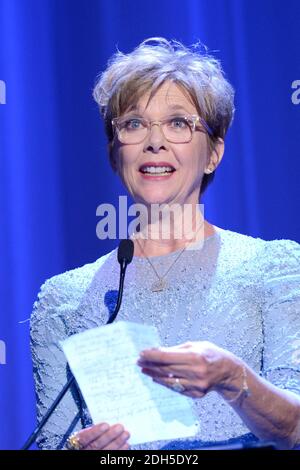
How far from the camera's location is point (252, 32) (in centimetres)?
247

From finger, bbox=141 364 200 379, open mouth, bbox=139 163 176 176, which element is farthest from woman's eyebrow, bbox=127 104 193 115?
finger, bbox=141 364 200 379

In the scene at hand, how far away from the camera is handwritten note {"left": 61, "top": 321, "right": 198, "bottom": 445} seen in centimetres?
133

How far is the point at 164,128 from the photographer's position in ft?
6.18

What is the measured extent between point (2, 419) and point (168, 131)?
1.18 metres

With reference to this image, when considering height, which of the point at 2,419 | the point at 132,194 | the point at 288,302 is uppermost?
the point at 132,194

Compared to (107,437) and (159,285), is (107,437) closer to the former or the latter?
(107,437)

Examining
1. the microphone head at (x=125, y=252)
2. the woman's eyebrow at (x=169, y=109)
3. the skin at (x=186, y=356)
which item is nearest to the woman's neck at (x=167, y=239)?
the skin at (x=186, y=356)

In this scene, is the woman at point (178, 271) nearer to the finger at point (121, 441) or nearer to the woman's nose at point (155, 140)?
the woman's nose at point (155, 140)

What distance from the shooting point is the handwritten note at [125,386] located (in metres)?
1.33

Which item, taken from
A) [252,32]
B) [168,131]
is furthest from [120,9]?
[168,131]

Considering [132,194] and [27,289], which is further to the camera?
[27,289]

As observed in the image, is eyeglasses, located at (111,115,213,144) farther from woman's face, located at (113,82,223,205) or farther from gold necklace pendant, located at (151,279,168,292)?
gold necklace pendant, located at (151,279,168,292)
